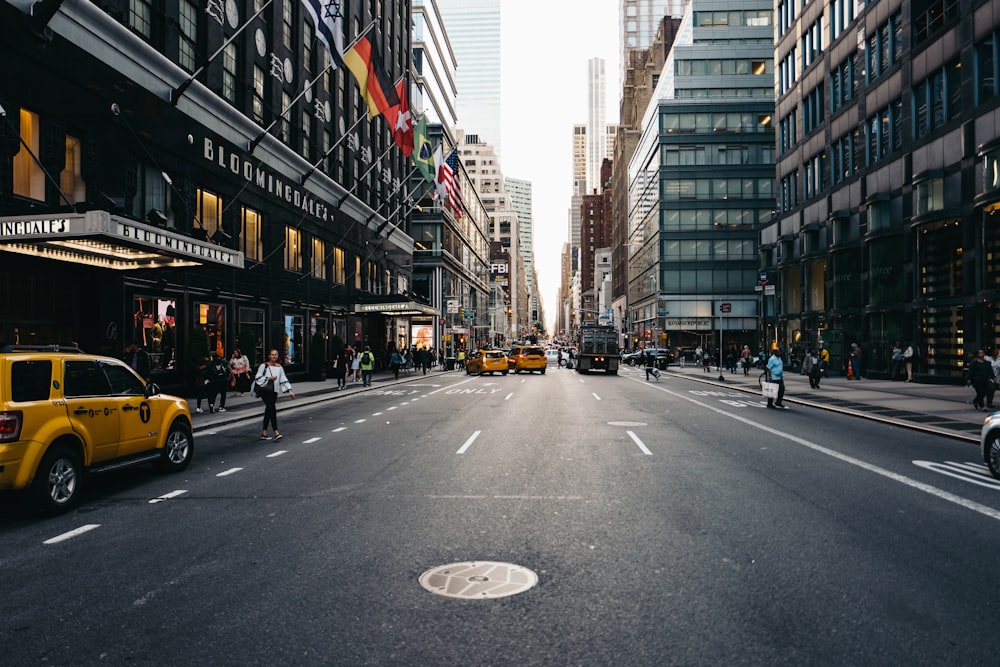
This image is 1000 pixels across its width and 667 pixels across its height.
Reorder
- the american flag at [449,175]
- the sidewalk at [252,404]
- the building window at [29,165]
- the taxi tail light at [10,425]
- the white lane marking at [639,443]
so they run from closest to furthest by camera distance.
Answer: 1. the taxi tail light at [10,425]
2. the white lane marking at [639,443]
3. the building window at [29,165]
4. the sidewalk at [252,404]
5. the american flag at [449,175]

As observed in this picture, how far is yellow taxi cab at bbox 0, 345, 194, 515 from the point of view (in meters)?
7.20

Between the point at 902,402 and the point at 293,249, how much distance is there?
85.9ft

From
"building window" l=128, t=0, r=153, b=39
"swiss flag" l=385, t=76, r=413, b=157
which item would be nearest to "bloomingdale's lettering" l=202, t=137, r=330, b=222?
"building window" l=128, t=0, r=153, b=39

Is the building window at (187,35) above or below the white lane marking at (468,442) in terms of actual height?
above

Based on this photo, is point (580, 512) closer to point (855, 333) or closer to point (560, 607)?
point (560, 607)

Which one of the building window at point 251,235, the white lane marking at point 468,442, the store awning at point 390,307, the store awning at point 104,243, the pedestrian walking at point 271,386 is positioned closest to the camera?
the white lane marking at point 468,442

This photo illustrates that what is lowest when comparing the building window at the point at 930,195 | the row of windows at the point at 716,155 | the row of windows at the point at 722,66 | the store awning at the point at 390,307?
the store awning at the point at 390,307

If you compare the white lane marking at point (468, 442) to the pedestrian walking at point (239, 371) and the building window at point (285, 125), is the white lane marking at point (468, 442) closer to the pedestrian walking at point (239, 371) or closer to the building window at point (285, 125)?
the pedestrian walking at point (239, 371)

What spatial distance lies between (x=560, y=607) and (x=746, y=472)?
5.90 meters

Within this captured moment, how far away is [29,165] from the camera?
16.4 meters

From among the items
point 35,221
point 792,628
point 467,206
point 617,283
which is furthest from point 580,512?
point 617,283

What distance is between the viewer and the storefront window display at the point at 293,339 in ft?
105

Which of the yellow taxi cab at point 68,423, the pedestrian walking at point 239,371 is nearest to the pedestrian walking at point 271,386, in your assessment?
the yellow taxi cab at point 68,423

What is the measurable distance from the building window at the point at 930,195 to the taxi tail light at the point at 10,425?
31665 mm
